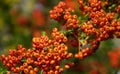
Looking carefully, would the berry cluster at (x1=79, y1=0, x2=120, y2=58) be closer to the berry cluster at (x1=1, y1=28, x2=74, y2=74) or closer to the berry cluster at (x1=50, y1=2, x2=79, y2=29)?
the berry cluster at (x1=50, y1=2, x2=79, y2=29)

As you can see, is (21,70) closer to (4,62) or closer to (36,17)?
(4,62)

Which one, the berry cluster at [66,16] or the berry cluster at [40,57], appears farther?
the berry cluster at [66,16]

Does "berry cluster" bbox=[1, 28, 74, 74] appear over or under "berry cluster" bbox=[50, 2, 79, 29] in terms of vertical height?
under

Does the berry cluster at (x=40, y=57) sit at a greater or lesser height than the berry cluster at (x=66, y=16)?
lesser

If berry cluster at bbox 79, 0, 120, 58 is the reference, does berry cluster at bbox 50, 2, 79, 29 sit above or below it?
above

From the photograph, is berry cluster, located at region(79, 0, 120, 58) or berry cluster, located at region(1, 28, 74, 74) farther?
berry cluster, located at region(79, 0, 120, 58)

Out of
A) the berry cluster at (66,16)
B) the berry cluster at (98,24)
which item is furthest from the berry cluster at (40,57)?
the berry cluster at (98,24)

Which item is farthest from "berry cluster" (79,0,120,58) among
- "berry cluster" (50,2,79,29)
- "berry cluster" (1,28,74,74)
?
"berry cluster" (1,28,74,74)

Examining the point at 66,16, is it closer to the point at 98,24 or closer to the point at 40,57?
the point at 98,24

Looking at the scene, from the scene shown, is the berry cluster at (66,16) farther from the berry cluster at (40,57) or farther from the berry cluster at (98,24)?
the berry cluster at (40,57)

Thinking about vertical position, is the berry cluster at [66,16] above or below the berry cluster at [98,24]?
above
